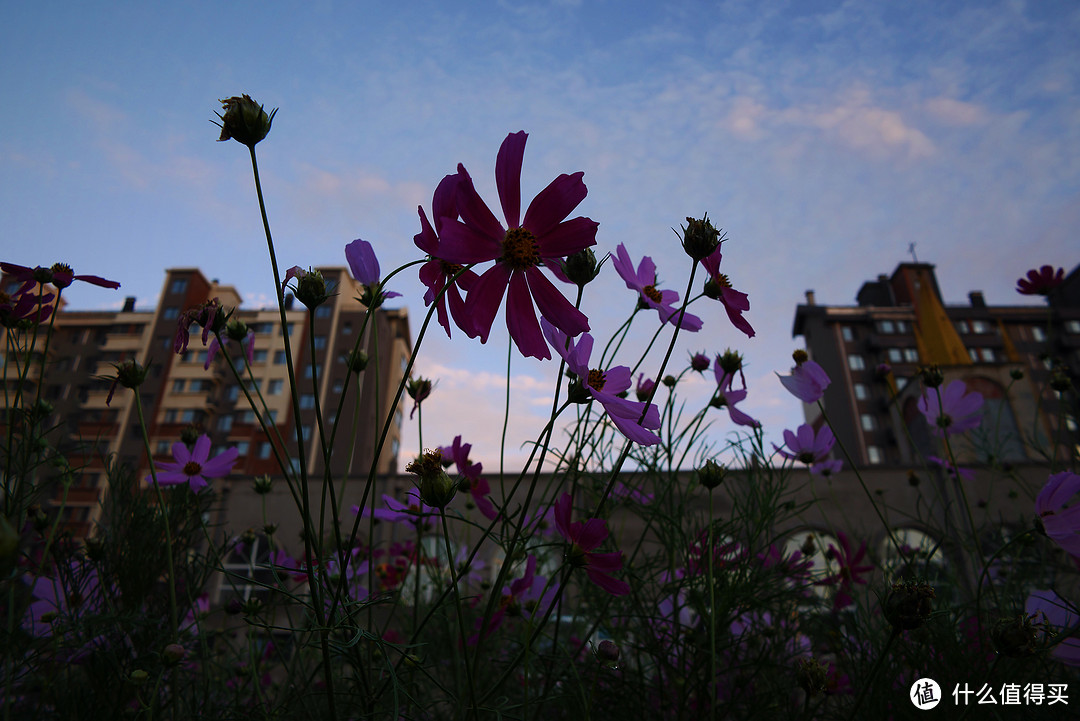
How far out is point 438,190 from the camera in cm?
44

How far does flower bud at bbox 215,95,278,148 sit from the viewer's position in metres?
0.46

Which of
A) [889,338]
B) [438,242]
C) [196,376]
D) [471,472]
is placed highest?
[889,338]

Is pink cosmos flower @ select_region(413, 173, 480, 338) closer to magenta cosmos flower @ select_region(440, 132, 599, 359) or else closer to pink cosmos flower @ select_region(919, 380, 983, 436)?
magenta cosmos flower @ select_region(440, 132, 599, 359)

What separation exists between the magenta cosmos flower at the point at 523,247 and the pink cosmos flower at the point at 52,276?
Answer: 22.4 inches

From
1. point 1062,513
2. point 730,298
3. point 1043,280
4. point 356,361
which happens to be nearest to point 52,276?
point 356,361

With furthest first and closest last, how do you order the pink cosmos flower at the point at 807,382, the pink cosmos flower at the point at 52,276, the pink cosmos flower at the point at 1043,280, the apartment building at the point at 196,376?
the apartment building at the point at 196,376 → the pink cosmos flower at the point at 1043,280 → the pink cosmos flower at the point at 807,382 → the pink cosmos flower at the point at 52,276

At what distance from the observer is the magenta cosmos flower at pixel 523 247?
16.9 inches

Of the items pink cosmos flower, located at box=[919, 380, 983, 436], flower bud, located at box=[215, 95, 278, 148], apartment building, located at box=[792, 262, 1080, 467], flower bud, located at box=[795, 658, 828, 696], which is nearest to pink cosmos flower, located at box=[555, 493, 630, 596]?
flower bud, located at box=[795, 658, 828, 696]

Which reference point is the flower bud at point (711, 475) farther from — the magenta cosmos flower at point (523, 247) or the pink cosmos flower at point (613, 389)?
the magenta cosmos flower at point (523, 247)

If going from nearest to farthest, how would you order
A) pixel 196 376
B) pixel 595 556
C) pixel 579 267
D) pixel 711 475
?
pixel 595 556
pixel 579 267
pixel 711 475
pixel 196 376

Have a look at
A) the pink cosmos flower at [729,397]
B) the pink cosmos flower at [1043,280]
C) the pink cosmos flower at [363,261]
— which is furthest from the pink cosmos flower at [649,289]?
the pink cosmos flower at [1043,280]

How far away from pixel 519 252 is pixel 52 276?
650 mm

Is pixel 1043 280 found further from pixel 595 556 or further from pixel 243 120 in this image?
pixel 243 120

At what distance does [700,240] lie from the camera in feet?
1.86
